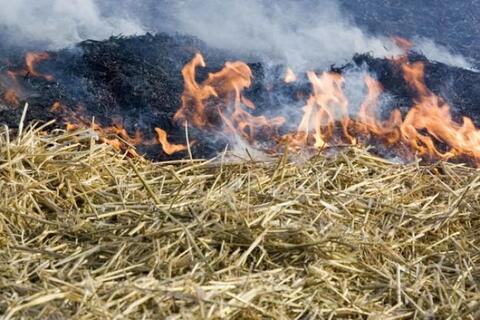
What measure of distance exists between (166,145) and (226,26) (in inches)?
73.3

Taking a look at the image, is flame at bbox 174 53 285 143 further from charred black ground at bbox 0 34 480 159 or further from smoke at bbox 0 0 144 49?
smoke at bbox 0 0 144 49

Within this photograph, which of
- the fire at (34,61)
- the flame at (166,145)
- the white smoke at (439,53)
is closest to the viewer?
the flame at (166,145)

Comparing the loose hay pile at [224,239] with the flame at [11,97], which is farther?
the flame at [11,97]

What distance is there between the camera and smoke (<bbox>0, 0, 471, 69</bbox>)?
5.98 meters

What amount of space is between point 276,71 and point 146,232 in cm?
265

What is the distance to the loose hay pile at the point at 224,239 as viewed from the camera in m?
3.03

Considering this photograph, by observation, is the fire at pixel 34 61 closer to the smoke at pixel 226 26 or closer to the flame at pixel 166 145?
the smoke at pixel 226 26

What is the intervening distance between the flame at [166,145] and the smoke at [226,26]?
123 cm

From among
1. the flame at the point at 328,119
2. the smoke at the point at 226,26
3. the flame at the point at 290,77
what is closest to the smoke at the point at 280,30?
the smoke at the point at 226,26

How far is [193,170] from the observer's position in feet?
14.1

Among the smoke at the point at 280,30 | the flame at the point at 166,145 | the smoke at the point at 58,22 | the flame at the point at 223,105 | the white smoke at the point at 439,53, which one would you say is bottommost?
the white smoke at the point at 439,53

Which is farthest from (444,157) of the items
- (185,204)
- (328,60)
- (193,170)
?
(185,204)

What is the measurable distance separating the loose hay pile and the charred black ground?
0.75 meters

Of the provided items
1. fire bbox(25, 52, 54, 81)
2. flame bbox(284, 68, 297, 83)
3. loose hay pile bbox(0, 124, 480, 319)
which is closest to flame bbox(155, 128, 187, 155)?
loose hay pile bbox(0, 124, 480, 319)
